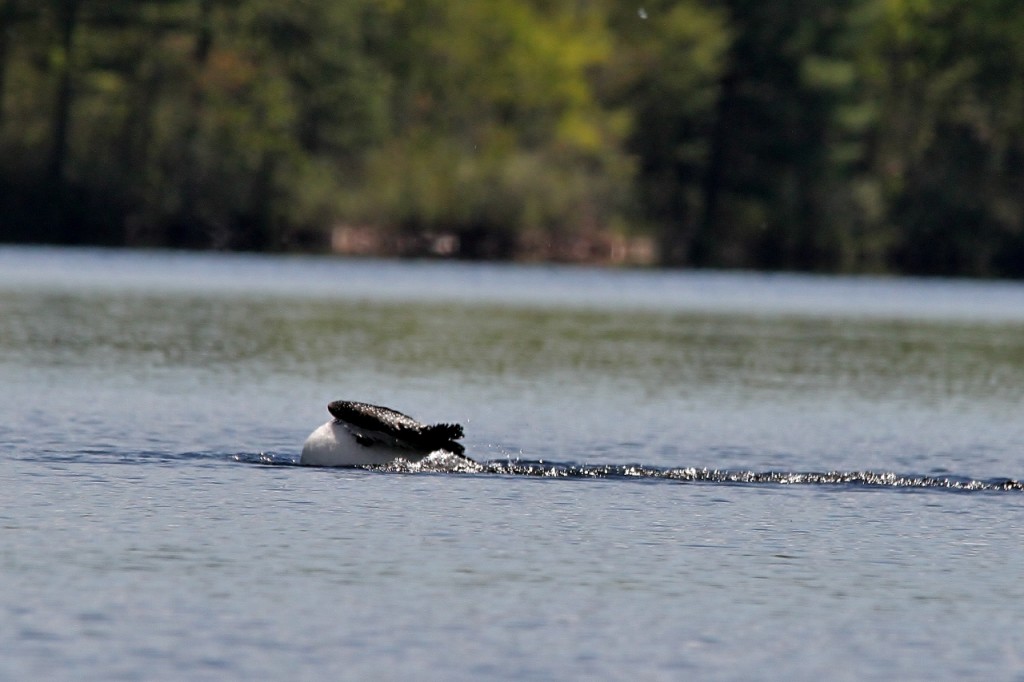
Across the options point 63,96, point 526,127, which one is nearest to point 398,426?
point 63,96

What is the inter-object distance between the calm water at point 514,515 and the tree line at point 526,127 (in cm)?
6010

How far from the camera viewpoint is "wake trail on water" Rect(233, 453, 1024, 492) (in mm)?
25766

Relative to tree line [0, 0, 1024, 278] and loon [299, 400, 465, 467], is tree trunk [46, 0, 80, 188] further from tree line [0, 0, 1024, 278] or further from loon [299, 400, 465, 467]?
loon [299, 400, 465, 467]

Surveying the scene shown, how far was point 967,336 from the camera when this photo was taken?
61.3m

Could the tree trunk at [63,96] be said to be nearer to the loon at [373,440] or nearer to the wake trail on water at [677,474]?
the wake trail on water at [677,474]

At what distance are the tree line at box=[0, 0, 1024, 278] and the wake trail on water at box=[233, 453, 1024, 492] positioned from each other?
83984 millimetres

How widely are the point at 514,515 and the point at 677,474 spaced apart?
458 cm

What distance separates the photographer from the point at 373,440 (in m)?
25.7

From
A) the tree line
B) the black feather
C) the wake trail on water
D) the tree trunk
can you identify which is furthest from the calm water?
the tree line

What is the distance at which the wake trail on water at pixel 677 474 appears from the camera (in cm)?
2577

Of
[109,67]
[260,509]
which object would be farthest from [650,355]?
[109,67]

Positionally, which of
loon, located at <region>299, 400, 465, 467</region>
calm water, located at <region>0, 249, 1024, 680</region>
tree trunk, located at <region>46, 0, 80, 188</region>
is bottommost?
calm water, located at <region>0, 249, 1024, 680</region>

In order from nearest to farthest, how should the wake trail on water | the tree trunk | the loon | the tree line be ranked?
the loon < the wake trail on water < the tree trunk < the tree line

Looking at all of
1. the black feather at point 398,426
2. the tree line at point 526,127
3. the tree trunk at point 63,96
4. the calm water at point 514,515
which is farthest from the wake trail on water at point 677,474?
the tree line at point 526,127
